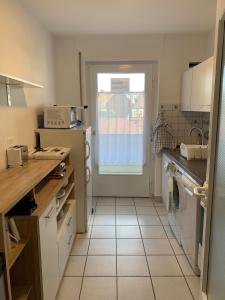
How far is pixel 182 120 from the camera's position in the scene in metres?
3.76

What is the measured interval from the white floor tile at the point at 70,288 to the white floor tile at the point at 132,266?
380 millimetres

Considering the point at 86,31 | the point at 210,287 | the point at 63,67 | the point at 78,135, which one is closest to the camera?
the point at 210,287

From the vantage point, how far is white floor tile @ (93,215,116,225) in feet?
10.5

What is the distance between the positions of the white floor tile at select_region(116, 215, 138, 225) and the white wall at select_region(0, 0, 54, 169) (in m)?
1.52

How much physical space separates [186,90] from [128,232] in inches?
80.0

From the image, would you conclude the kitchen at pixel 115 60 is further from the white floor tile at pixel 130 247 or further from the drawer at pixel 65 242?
the drawer at pixel 65 242

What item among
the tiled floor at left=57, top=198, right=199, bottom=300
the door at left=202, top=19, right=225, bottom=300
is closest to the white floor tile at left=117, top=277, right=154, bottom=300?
the tiled floor at left=57, top=198, right=199, bottom=300

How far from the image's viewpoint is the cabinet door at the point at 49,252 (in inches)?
61.7

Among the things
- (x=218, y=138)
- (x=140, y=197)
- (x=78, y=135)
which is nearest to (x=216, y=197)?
(x=218, y=138)

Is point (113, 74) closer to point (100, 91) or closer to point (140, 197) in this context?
point (100, 91)

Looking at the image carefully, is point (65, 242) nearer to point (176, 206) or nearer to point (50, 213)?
point (50, 213)

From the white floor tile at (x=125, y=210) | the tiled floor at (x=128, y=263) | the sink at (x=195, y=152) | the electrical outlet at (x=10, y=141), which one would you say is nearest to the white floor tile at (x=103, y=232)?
the tiled floor at (x=128, y=263)

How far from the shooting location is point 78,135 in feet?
Answer: 9.09

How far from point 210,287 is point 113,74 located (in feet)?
10.2
